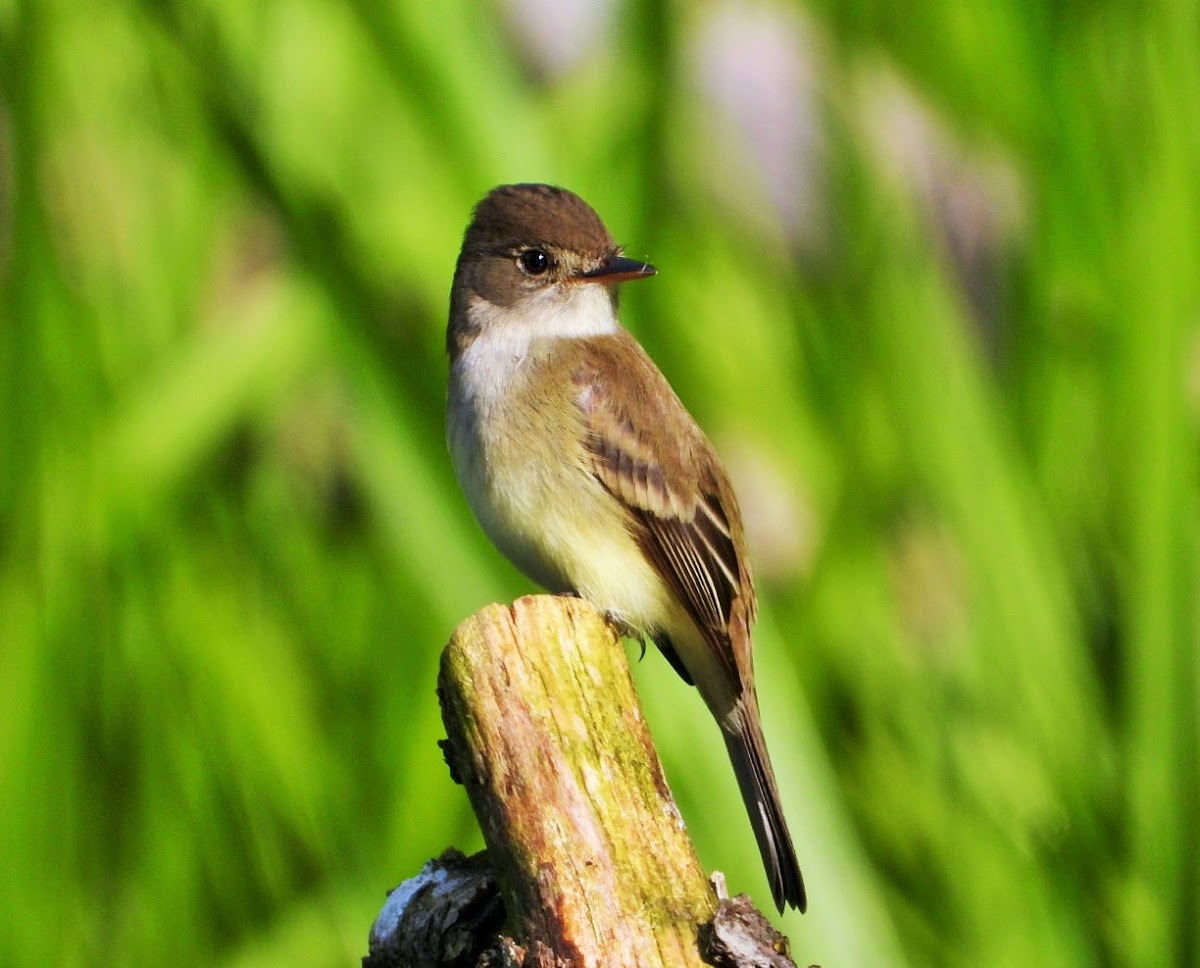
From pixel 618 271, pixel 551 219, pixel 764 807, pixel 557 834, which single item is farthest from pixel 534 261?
pixel 557 834

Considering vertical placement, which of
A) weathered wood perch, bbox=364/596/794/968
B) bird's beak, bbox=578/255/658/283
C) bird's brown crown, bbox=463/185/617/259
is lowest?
weathered wood perch, bbox=364/596/794/968

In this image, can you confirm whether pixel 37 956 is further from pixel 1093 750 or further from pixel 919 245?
pixel 919 245

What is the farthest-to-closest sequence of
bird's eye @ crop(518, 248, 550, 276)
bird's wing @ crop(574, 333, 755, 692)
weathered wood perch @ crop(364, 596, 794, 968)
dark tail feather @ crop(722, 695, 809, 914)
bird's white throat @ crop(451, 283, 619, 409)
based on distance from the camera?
bird's eye @ crop(518, 248, 550, 276)
bird's white throat @ crop(451, 283, 619, 409)
bird's wing @ crop(574, 333, 755, 692)
dark tail feather @ crop(722, 695, 809, 914)
weathered wood perch @ crop(364, 596, 794, 968)

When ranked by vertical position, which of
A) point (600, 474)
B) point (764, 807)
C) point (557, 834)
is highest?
point (600, 474)

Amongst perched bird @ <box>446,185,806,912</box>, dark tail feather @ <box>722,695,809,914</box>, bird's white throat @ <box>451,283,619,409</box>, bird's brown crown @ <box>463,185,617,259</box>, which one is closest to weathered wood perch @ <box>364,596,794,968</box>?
perched bird @ <box>446,185,806,912</box>

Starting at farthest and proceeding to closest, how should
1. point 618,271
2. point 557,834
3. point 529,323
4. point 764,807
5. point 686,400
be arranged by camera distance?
point 686,400
point 529,323
point 618,271
point 764,807
point 557,834

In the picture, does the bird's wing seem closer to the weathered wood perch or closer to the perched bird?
→ the perched bird

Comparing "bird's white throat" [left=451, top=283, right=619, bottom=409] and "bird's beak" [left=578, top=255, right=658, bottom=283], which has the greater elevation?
"bird's beak" [left=578, top=255, right=658, bottom=283]

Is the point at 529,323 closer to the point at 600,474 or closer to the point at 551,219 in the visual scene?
the point at 551,219
